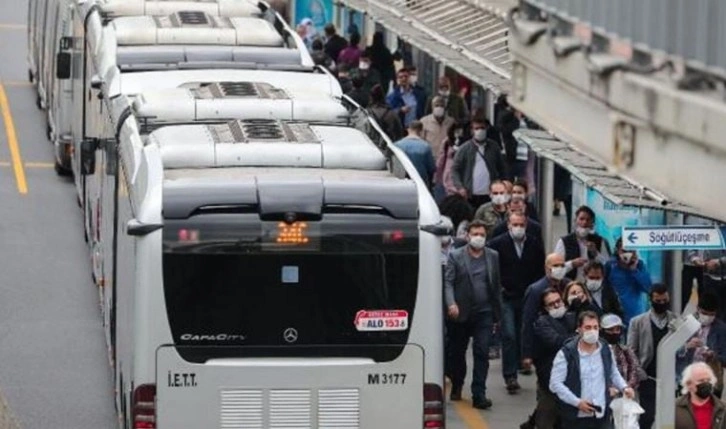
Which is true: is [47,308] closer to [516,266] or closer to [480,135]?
[480,135]

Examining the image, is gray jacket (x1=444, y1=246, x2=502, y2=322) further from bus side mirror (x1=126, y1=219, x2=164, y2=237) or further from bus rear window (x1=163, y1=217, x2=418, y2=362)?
bus side mirror (x1=126, y1=219, x2=164, y2=237)

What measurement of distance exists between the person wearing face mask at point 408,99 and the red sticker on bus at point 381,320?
1789 centimetres

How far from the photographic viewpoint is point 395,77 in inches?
1617

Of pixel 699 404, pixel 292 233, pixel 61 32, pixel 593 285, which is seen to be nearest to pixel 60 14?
pixel 61 32

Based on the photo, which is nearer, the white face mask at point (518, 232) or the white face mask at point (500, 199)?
the white face mask at point (518, 232)

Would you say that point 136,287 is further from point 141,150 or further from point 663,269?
point 663,269

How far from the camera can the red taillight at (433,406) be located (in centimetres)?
1842

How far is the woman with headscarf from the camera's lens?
135 feet

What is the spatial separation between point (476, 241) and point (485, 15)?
849 cm

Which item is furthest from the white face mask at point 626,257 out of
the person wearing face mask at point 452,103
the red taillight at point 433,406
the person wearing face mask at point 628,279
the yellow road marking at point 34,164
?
the yellow road marking at point 34,164

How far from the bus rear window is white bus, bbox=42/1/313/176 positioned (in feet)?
20.3

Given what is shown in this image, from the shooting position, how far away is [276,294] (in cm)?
1819

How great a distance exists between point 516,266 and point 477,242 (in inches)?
50.0

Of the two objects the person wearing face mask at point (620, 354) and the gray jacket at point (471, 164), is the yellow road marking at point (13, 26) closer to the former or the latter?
the gray jacket at point (471, 164)
